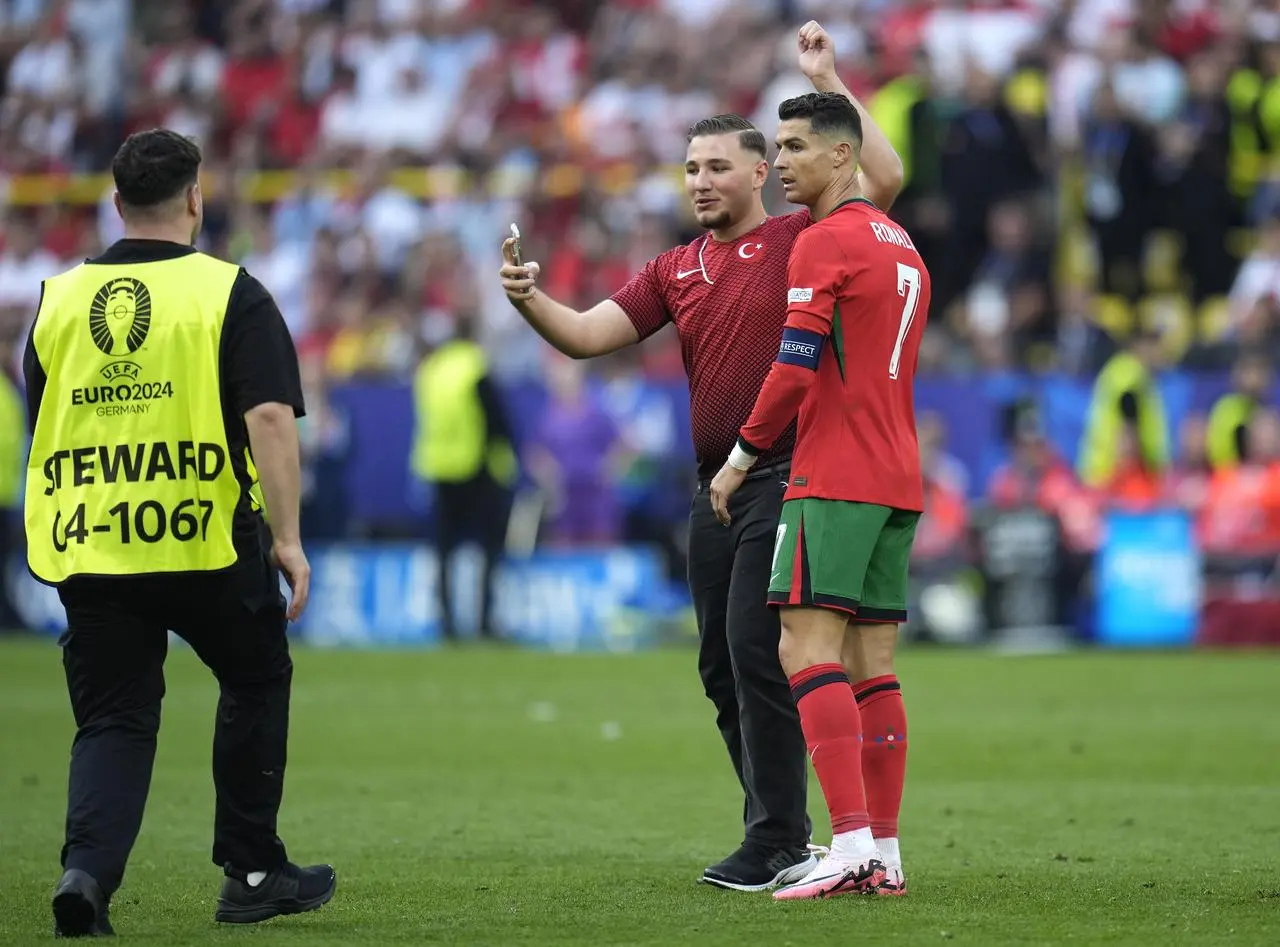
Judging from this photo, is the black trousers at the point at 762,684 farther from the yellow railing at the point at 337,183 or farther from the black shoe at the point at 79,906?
the yellow railing at the point at 337,183

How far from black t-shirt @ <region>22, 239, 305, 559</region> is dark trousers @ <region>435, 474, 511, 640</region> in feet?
42.7

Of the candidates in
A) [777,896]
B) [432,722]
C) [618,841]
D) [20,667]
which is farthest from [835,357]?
[20,667]

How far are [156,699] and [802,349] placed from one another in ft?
7.32

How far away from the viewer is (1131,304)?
19.7 m

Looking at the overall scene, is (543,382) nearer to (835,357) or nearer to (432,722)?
(432,722)

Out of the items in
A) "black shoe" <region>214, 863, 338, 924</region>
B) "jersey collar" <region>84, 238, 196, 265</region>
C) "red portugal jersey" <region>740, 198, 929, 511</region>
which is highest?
"jersey collar" <region>84, 238, 196, 265</region>

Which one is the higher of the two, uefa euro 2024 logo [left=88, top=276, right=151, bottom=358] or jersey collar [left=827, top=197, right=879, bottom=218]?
jersey collar [left=827, top=197, right=879, bottom=218]

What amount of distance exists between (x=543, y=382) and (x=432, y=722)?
7881 mm

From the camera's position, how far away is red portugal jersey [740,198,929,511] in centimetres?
670

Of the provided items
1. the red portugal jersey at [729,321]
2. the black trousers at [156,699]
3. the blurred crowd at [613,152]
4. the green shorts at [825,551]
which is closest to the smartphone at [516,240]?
the red portugal jersey at [729,321]

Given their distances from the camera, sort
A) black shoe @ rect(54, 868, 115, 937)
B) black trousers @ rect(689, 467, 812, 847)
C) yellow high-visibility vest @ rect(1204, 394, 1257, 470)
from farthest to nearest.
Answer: yellow high-visibility vest @ rect(1204, 394, 1257, 470), black trousers @ rect(689, 467, 812, 847), black shoe @ rect(54, 868, 115, 937)

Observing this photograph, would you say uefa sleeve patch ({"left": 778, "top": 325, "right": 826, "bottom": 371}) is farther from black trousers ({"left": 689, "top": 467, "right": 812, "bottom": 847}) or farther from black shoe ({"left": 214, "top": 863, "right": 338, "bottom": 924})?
black shoe ({"left": 214, "top": 863, "right": 338, "bottom": 924})

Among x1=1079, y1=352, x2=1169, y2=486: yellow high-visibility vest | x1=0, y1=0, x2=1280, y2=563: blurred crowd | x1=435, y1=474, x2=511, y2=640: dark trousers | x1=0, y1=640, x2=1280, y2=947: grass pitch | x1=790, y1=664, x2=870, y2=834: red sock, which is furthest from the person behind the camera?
x1=0, y1=0, x2=1280, y2=563: blurred crowd

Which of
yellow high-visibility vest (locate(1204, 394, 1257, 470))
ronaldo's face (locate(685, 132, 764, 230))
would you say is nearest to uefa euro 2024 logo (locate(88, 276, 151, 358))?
ronaldo's face (locate(685, 132, 764, 230))
